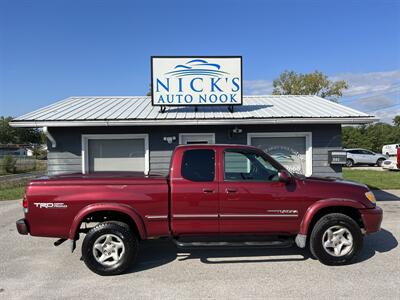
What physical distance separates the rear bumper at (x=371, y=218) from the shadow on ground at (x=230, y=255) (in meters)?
0.56

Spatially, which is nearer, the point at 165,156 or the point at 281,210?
the point at 281,210

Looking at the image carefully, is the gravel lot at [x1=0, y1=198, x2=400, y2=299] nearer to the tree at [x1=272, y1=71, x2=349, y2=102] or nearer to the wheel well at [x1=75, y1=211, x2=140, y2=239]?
the wheel well at [x1=75, y1=211, x2=140, y2=239]

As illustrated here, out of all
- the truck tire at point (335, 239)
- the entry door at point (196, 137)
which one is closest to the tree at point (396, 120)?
the entry door at point (196, 137)

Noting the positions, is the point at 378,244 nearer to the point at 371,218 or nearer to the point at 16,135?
the point at 371,218

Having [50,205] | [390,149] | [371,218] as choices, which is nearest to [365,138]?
[390,149]

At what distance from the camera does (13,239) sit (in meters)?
7.17

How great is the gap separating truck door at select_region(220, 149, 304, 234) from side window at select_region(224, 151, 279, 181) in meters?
0.02

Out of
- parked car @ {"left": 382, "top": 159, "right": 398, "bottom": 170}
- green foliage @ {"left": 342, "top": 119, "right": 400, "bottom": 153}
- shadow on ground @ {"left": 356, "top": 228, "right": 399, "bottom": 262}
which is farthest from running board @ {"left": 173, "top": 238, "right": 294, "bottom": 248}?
green foliage @ {"left": 342, "top": 119, "right": 400, "bottom": 153}

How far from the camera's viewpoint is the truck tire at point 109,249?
501 centimetres

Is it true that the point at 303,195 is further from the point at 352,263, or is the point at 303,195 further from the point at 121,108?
the point at 121,108

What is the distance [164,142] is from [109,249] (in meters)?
5.52

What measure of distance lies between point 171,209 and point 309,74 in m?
40.8

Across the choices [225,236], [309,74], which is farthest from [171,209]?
[309,74]

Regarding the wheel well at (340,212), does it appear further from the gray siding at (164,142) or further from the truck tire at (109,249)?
the gray siding at (164,142)
